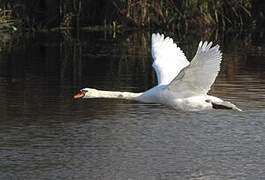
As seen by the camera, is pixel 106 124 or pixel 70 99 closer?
pixel 106 124

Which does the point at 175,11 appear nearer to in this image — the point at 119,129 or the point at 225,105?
the point at 119,129

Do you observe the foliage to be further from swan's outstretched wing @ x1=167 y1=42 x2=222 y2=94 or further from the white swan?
swan's outstretched wing @ x1=167 y1=42 x2=222 y2=94

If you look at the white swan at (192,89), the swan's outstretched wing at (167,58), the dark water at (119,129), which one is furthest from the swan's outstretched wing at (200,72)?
the swan's outstretched wing at (167,58)

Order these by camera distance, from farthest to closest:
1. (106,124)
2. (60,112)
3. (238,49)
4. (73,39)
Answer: (73,39) < (238,49) < (60,112) < (106,124)

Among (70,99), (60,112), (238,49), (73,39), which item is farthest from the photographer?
(73,39)

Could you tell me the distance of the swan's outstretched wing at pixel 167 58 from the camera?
1244 centimetres

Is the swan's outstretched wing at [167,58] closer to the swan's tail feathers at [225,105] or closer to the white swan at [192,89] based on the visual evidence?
the white swan at [192,89]

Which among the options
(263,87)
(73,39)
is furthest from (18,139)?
(73,39)

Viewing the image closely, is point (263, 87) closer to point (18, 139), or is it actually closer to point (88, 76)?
point (88, 76)

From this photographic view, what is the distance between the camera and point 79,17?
3412cm

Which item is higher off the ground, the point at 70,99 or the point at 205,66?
the point at 205,66

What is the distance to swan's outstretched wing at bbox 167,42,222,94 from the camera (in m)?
9.80

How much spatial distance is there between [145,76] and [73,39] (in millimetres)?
11665

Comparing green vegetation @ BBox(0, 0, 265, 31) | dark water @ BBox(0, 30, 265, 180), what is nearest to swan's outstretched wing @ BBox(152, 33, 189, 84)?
dark water @ BBox(0, 30, 265, 180)
